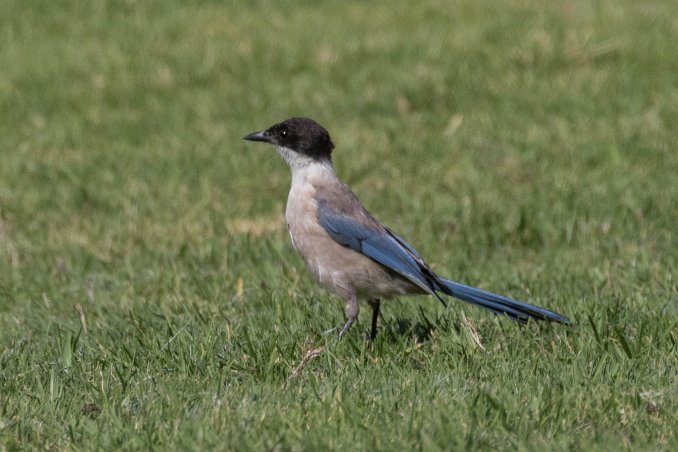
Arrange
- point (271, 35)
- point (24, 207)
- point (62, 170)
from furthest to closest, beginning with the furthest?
point (271, 35), point (62, 170), point (24, 207)

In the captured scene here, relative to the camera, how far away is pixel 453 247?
8.46 meters

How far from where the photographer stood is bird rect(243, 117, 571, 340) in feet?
20.5

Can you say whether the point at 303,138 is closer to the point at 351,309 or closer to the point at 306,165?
the point at 306,165

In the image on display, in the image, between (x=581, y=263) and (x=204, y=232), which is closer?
(x=581, y=263)

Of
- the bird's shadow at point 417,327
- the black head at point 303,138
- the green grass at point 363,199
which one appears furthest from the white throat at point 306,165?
the bird's shadow at point 417,327

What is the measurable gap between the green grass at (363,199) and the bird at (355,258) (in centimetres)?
17

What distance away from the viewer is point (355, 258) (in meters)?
6.48

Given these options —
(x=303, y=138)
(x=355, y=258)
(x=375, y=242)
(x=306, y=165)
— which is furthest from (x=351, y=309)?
(x=303, y=138)

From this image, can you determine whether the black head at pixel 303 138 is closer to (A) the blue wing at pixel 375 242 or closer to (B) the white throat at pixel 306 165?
(B) the white throat at pixel 306 165

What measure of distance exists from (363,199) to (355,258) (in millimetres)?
3021

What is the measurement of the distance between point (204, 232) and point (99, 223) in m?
0.90

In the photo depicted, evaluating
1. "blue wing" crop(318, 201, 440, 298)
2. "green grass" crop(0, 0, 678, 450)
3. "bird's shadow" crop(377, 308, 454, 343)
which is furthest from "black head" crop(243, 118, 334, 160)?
"bird's shadow" crop(377, 308, 454, 343)

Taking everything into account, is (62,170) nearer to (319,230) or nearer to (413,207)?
(413,207)

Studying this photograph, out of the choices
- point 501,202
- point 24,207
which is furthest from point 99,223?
point 501,202
